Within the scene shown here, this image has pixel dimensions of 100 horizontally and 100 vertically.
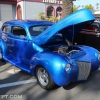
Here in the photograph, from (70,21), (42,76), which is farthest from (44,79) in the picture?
(70,21)

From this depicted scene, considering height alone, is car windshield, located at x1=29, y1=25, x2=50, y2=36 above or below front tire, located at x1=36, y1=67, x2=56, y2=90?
above

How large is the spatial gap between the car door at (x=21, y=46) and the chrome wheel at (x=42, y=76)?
62 cm

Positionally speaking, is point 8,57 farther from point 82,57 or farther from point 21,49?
point 82,57

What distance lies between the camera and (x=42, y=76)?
166 inches

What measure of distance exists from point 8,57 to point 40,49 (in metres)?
1.76

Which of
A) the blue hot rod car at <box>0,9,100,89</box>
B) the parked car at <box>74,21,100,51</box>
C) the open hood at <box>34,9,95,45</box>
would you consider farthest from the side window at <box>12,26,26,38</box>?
the parked car at <box>74,21,100,51</box>

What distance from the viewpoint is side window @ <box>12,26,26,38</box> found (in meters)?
5.12

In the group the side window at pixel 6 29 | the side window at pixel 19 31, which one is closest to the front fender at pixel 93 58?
the side window at pixel 19 31

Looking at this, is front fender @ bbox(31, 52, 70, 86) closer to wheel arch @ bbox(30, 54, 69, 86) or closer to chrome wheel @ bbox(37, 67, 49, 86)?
wheel arch @ bbox(30, 54, 69, 86)

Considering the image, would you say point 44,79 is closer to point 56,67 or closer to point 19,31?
point 56,67

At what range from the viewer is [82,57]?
4.23 m

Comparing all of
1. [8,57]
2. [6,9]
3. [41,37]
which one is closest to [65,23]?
[41,37]

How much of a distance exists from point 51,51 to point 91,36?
346cm

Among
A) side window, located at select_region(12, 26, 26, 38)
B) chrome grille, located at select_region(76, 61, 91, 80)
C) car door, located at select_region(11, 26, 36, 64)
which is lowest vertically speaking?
chrome grille, located at select_region(76, 61, 91, 80)
